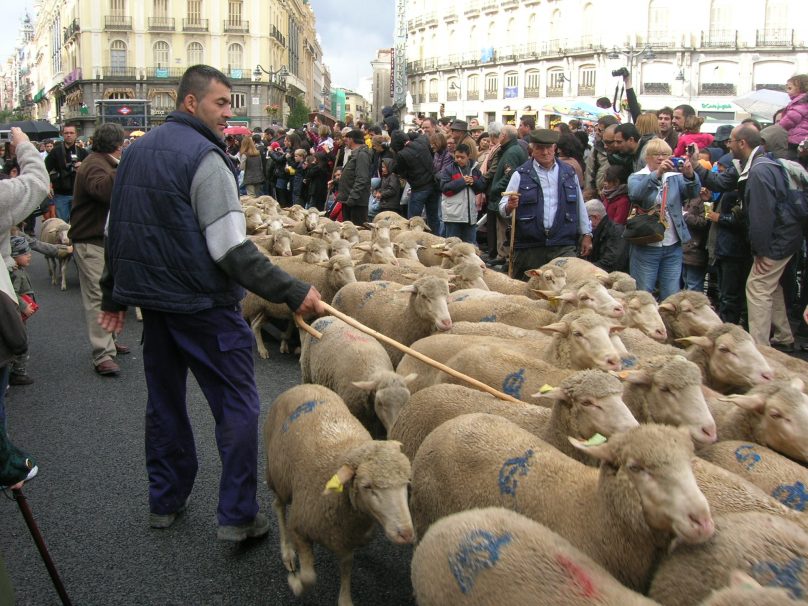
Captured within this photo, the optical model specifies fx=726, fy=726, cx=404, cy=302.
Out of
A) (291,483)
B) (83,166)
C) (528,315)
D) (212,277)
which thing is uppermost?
(83,166)

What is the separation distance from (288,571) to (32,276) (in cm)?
899

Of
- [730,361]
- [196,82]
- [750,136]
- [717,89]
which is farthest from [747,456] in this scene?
[717,89]

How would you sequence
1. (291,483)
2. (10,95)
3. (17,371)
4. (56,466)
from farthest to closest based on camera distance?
(10,95) < (17,371) < (56,466) < (291,483)

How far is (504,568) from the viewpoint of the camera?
209 centimetres

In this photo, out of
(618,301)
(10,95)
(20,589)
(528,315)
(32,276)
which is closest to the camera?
(20,589)

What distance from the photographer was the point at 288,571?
10.2 ft

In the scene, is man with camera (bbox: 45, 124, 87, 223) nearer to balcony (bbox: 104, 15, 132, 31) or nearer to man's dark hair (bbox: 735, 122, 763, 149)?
man's dark hair (bbox: 735, 122, 763, 149)

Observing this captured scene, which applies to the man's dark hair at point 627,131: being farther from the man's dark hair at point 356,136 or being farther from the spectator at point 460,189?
the man's dark hair at point 356,136

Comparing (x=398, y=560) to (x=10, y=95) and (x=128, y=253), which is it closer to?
(x=128, y=253)

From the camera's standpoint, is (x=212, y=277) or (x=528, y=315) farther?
(x=528, y=315)

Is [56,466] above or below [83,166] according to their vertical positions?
below

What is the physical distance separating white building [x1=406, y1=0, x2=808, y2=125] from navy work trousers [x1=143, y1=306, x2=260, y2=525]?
32521 millimetres

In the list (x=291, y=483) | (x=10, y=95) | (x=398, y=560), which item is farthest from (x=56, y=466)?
(x=10, y=95)

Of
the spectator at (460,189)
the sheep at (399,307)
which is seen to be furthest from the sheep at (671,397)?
the spectator at (460,189)
